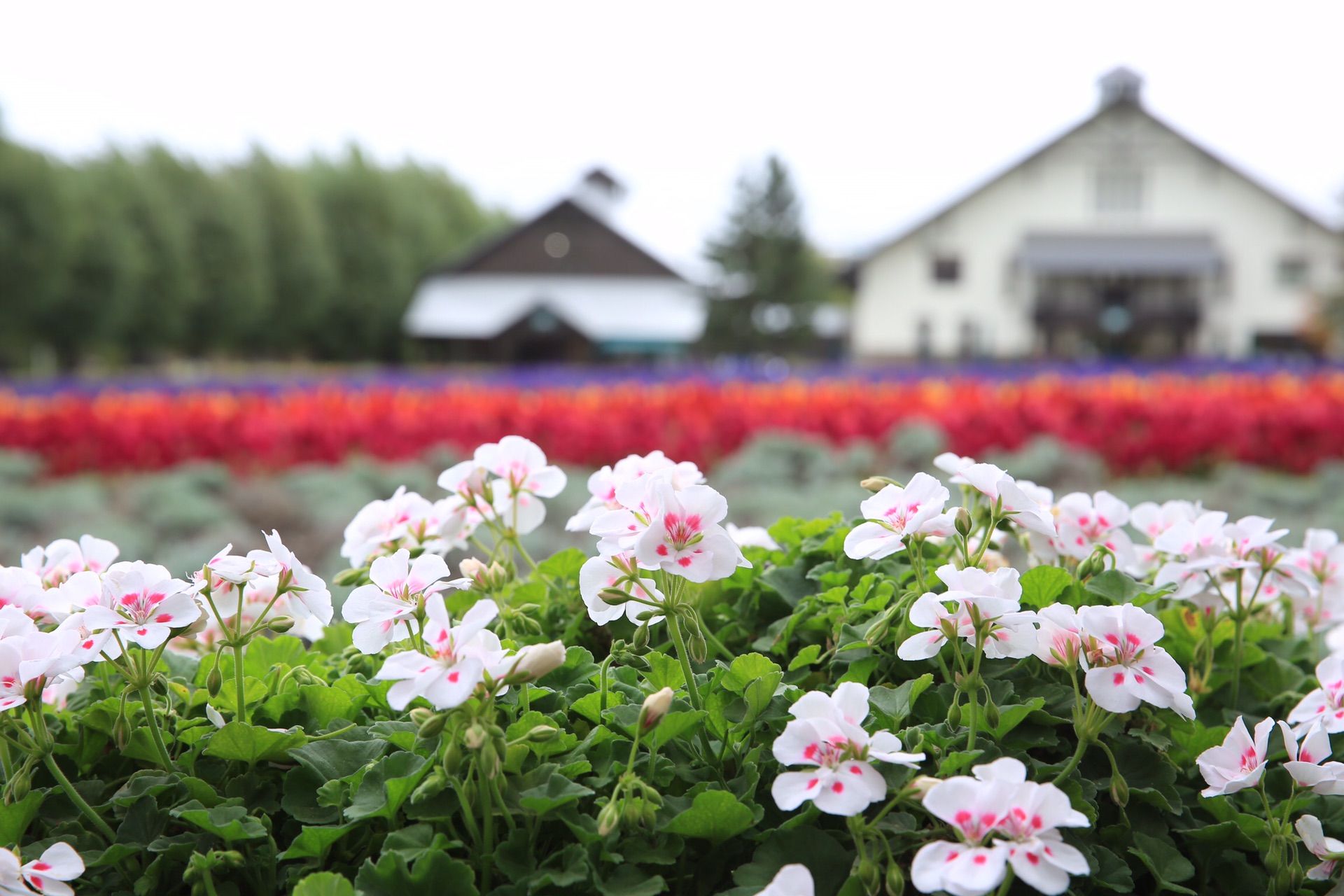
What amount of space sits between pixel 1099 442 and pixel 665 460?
6007 millimetres

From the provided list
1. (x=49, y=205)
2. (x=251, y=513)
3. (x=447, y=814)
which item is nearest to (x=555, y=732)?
(x=447, y=814)

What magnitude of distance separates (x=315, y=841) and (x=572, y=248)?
100 feet

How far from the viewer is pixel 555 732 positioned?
0.88m

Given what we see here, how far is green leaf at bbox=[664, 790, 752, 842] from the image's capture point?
88 cm

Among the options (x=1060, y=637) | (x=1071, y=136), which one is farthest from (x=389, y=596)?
(x=1071, y=136)

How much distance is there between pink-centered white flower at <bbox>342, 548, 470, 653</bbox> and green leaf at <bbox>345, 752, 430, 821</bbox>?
11 cm

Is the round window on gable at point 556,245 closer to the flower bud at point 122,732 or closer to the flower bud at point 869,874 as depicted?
the flower bud at point 122,732

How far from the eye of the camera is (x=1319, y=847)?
101 cm

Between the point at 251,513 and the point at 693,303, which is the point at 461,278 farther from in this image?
the point at 251,513

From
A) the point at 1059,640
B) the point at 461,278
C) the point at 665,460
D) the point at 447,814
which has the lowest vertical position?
the point at 447,814

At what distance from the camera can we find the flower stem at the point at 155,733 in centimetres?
97

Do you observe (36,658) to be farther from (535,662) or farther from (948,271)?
(948,271)

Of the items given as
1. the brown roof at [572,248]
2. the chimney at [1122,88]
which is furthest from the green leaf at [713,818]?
the brown roof at [572,248]

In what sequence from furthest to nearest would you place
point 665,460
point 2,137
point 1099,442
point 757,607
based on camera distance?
point 2,137 < point 1099,442 < point 757,607 < point 665,460
